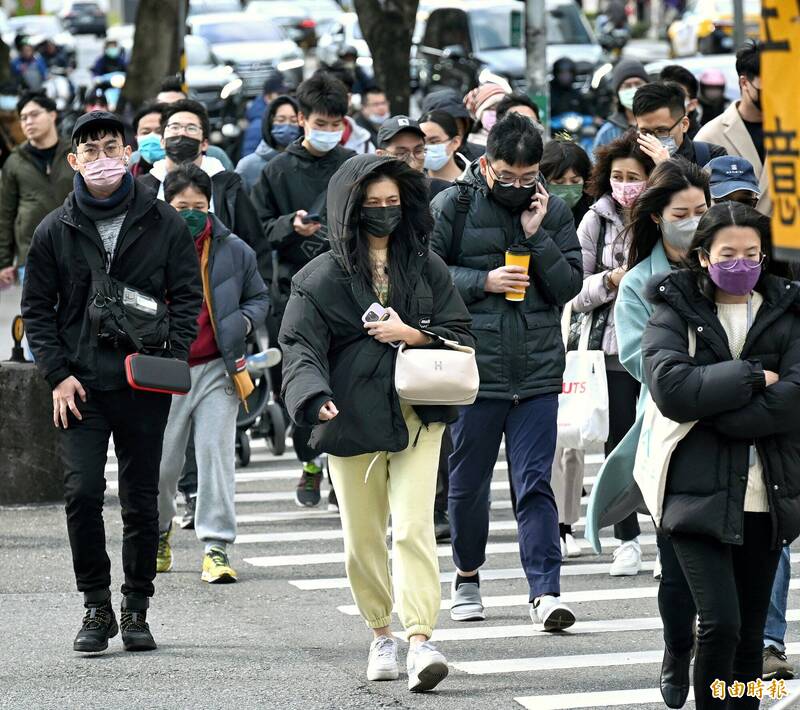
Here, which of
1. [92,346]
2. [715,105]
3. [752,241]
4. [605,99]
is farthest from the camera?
[605,99]

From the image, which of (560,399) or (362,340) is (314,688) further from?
(560,399)

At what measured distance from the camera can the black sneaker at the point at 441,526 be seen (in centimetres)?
1000

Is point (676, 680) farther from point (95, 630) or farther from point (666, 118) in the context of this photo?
point (666, 118)

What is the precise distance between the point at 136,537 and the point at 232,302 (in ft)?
5.83

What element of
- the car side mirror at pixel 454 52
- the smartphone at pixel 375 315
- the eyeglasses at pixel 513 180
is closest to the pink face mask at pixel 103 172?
the smartphone at pixel 375 315

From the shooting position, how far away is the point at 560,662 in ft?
24.1

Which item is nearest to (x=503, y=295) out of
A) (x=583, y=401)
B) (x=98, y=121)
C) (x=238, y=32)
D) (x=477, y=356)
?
(x=477, y=356)

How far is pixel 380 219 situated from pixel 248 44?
112ft

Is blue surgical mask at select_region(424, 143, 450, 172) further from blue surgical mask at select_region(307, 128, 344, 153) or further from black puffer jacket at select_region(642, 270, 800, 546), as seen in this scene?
black puffer jacket at select_region(642, 270, 800, 546)

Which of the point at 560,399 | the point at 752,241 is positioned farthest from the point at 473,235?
the point at 752,241

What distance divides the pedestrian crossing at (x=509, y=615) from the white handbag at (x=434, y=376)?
109 centimetres

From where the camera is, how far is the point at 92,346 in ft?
24.3

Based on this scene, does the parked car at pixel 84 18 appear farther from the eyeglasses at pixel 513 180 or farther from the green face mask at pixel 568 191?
the eyeglasses at pixel 513 180

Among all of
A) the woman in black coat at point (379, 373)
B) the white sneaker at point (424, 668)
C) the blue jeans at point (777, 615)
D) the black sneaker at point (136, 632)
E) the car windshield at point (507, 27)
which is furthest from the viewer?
the car windshield at point (507, 27)
